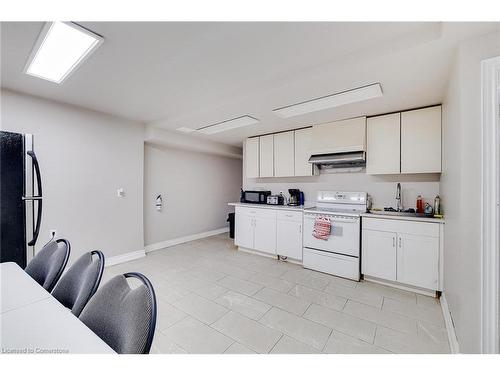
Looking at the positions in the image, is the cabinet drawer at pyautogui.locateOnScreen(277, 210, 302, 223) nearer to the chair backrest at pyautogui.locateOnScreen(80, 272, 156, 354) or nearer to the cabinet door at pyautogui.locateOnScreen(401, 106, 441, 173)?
the cabinet door at pyautogui.locateOnScreen(401, 106, 441, 173)

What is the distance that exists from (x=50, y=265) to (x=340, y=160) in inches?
133

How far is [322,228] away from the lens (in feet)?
9.77

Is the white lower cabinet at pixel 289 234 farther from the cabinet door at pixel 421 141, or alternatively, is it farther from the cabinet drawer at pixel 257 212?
the cabinet door at pixel 421 141

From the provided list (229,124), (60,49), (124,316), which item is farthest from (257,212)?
(60,49)

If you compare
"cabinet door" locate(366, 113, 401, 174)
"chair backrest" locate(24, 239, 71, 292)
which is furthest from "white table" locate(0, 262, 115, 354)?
"cabinet door" locate(366, 113, 401, 174)

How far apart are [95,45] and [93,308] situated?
6.07 ft

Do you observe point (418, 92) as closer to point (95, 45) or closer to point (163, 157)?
point (95, 45)

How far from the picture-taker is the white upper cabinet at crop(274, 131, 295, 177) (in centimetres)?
383

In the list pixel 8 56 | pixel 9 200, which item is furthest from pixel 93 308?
pixel 8 56

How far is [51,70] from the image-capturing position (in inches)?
81.4

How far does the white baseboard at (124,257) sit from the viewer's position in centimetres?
329

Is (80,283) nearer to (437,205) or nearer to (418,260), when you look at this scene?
(418,260)

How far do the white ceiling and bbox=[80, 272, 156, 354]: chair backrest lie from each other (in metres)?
1.65

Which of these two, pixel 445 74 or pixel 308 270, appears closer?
pixel 445 74
